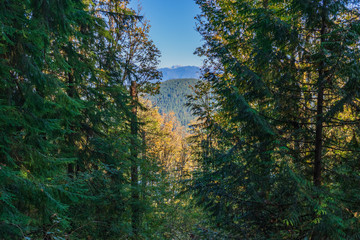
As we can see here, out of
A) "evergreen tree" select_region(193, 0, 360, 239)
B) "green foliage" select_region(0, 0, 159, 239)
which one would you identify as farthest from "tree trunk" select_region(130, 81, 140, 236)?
"evergreen tree" select_region(193, 0, 360, 239)

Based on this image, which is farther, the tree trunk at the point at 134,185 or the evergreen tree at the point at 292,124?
the tree trunk at the point at 134,185

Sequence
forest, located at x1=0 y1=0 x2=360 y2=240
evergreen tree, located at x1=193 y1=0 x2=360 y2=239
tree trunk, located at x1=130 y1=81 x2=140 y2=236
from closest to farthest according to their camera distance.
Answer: forest, located at x1=0 y1=0 x2=360 y2=240 → evergreen tree, located at x1=193 y1=0 x2=360 y2=239 → tree trunk, located at x1=130 y1=81 x2=140 y2=236

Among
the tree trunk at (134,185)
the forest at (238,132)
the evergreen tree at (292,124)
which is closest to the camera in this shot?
the forest at (238,132)

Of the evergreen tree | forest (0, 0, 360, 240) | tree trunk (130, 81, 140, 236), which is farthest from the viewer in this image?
tree trunk (130, 81, 140, 236)

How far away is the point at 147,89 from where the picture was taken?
9422 mm

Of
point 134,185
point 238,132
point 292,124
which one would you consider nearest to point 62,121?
point 134,185

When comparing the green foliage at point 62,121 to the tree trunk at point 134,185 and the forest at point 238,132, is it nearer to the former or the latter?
the forest at point 238,132

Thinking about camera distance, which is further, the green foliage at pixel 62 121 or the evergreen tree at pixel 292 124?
the evergreen tree at pixel 292 124

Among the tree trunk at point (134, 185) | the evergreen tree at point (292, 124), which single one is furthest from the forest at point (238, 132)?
the tree trunk at point (134, 185)

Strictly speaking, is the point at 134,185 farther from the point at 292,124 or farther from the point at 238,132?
the point at 292,124

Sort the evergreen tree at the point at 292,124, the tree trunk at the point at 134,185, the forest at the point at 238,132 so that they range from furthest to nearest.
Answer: the tree trunk at the point at 134,185 → the evergreen tree at the point at 292,124 → the forest at the point at 238,132

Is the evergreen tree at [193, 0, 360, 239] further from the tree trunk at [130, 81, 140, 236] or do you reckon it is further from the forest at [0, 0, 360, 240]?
the tree trunk at [130, 81, 140, 236]

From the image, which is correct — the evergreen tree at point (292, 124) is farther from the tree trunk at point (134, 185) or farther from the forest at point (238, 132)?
the tree trunk at point (134, 185)

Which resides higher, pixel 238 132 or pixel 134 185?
pixel 238 132
